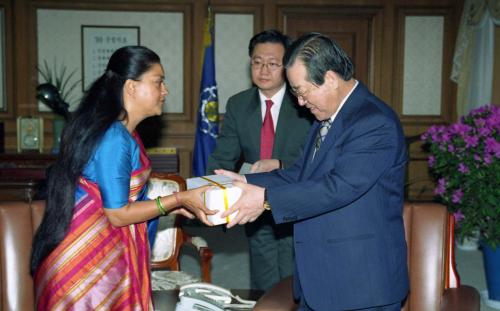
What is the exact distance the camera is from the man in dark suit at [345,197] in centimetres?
192

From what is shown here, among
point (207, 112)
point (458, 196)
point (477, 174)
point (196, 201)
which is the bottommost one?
point (458, 196)

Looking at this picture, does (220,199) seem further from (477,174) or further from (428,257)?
(477,174)

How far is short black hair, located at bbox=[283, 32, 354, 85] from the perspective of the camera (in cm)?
196

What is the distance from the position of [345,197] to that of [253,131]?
1.32m

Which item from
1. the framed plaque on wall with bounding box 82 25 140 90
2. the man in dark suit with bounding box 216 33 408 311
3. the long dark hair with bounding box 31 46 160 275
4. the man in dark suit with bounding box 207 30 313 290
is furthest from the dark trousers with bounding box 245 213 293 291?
the framed plaque on wall with bounding box 82 25 140 90

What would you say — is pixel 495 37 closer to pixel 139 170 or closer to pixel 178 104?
pixel 178 104

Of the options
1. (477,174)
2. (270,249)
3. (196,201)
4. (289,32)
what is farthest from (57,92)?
(196,201)

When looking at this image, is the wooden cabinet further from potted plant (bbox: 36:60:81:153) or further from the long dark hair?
the long dark hair

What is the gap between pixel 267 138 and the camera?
3.16 meters

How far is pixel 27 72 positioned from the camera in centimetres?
659

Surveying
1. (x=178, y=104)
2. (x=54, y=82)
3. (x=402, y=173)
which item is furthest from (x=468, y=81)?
(x=402, y=173)

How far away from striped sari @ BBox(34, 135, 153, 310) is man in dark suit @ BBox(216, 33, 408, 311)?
526mm

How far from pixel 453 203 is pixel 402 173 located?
274cm

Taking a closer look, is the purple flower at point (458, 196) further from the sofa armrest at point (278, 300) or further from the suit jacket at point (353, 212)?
the suit jacket at point (353, 212)
